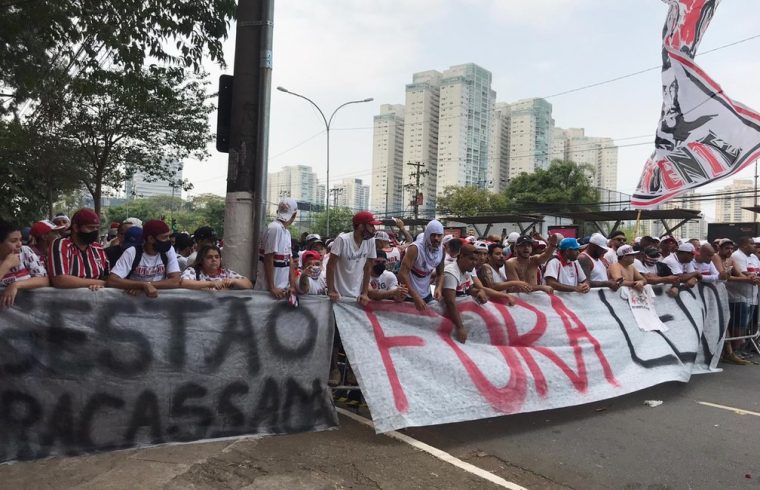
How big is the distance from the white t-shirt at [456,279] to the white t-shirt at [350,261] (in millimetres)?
707

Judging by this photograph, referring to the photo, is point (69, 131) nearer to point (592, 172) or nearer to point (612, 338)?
point (612, 338)

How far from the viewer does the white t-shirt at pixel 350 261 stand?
17.8 feet

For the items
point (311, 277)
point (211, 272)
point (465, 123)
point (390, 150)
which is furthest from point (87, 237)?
point (390, 150)

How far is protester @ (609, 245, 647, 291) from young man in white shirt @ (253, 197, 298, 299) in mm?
3757

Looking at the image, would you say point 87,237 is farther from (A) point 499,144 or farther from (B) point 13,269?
(A) point 499,144

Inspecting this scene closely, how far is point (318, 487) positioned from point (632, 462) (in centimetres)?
227

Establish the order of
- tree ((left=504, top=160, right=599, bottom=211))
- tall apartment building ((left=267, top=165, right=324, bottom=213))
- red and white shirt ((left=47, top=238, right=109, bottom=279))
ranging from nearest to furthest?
red and white shirt ((left=47, top=238, right=109, bottom=279)) → tree ((left=504, top=160, right=599, bottom=211)) → tall apartment building ((left=267, top=165, right=324, bottom=213))

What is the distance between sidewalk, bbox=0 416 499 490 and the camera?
3.61m

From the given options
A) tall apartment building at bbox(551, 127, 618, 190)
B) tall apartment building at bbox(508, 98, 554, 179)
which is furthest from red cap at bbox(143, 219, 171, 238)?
tall apartment building at bbox(551, 127, 618, 190)

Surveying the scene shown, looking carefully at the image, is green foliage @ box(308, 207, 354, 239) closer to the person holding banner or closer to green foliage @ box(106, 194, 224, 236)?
green foliage @ box(106, 194, 224, 236)

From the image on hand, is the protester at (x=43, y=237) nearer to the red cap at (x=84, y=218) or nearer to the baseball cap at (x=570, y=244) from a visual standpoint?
the red cap at (x=84, y=218)

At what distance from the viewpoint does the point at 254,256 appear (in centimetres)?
523

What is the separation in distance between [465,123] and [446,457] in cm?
5488

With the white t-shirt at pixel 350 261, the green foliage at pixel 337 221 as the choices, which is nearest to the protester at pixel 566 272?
the white t-shirt at pixel 350 261
